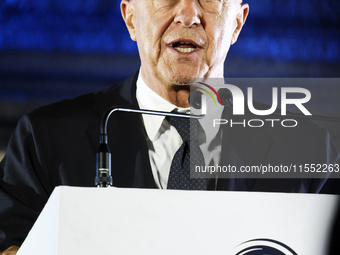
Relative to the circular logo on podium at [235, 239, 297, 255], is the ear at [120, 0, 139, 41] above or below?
above

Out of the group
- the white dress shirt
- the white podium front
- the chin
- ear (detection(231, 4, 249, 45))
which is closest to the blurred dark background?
ear (detection(231, 4, 249, 45))

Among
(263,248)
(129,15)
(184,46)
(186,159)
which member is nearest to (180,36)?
(184,46)

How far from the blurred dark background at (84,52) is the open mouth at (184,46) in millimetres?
179

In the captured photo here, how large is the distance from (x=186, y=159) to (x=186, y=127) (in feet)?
0.43

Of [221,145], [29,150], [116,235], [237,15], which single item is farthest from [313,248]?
[237,15]

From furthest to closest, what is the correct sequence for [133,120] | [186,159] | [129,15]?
1. [129,15]
2. [133,120]
3. [186,159]

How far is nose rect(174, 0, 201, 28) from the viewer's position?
2475 millimetres

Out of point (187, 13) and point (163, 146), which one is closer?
point (163, 146)

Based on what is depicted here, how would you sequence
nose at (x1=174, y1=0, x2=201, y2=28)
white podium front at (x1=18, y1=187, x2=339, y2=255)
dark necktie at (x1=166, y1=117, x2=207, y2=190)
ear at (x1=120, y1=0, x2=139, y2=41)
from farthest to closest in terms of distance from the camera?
ear at (x1=120, y1=0, x2=139, y2=41) < nose at (x1=174, y1=0, x2=201, y2=28) < dark necktie at (x1=166, y1=117, x2=207, y2=190) < white podium front at (x1=18, y1=187, x2=339, y2=255)

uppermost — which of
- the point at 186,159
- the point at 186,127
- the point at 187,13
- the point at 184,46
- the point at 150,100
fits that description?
the point at 187,13

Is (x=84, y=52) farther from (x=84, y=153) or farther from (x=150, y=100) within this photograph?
(x=84, y=153)

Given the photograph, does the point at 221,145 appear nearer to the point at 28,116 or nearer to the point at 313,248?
the point at 28,116

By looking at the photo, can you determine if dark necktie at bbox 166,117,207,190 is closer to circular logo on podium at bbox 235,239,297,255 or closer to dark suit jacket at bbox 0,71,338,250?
dark suit jacket at bbox 0,71,338,250

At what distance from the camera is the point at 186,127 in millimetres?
2346
